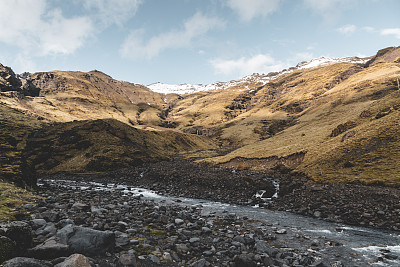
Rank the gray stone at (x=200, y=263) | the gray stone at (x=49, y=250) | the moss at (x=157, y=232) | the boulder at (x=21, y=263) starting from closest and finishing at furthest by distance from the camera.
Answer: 1. the boulder at (x=21, y=263)
2. the gray stone at (x=49, y=250)
3. the gray stone at (x=200, y=263)
4. the moss at (x=157, y=232)

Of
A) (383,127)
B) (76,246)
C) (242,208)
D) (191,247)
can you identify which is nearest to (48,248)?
(76,246)

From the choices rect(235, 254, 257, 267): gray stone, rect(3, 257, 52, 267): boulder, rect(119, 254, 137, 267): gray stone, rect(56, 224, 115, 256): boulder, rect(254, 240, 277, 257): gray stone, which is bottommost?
rect(254, 240, 277, 257): gray stone

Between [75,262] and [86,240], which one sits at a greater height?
[75,262]

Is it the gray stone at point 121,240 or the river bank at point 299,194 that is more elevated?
the gray stone at point 121,240

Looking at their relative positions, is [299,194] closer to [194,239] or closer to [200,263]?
[194,239]

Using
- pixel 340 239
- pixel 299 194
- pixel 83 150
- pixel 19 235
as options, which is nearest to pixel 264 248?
pixel 340 239

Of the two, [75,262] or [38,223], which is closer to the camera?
[75,262]

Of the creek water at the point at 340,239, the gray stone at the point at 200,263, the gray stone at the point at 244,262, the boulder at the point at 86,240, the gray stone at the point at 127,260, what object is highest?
the boulder at the point at 86,240

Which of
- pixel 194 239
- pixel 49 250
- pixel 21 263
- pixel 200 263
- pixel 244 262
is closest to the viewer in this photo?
pixel 21 263

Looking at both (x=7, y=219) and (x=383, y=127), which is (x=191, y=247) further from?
(x=383, y=127)

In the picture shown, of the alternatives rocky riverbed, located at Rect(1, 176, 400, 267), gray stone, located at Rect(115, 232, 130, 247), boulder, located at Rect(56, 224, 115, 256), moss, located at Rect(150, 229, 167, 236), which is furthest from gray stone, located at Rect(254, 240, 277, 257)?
boulder, located at Rect(56, 224, 115, 256)

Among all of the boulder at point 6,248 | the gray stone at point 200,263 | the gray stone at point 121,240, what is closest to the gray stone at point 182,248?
the gray stone at point 200,263

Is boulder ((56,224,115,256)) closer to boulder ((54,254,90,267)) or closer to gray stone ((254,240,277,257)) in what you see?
boulder ((54,254,90,267))

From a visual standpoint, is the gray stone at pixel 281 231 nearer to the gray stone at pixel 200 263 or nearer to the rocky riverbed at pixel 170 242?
the rocky riverbed at pixel 170 242
